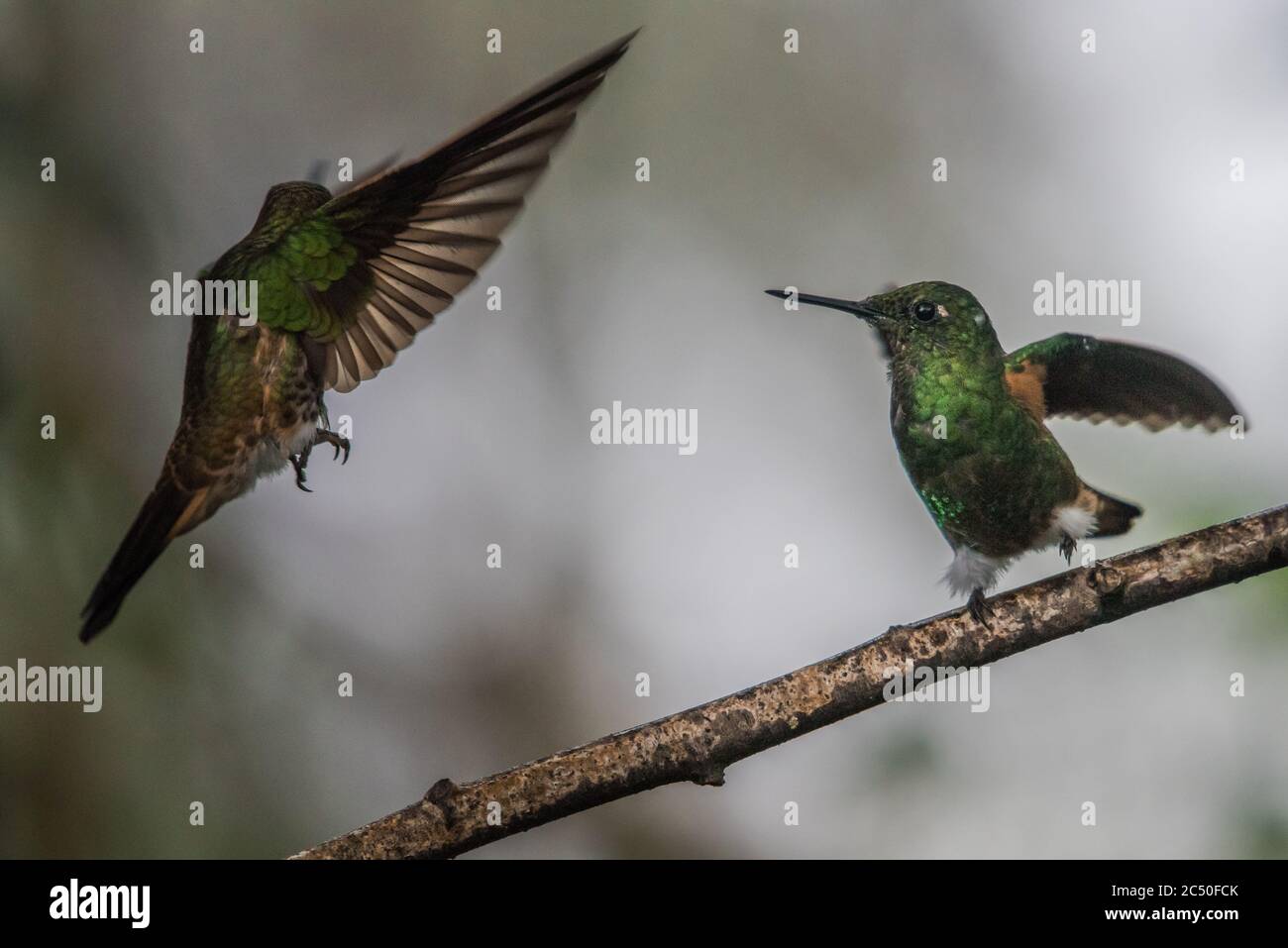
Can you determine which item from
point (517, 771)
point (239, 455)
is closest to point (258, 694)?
point (239, 455)

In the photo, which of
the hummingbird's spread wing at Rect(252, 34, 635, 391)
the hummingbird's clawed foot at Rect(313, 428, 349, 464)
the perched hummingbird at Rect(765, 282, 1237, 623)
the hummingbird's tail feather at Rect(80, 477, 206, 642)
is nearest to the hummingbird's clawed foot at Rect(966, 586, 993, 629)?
the perched hummingbird at Rect(765, 282, 1237, 623)

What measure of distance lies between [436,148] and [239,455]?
137 centimetres

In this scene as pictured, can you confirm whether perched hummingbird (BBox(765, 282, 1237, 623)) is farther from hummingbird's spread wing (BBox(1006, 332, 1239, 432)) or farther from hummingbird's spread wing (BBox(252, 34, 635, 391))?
hummingbird's spread wing (BBox(252, 34, 635, 391))

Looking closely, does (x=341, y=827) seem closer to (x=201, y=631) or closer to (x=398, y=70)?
(x=201, y=631)

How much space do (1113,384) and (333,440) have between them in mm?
2952

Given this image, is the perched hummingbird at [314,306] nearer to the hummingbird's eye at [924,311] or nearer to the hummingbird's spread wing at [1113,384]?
the hummingbird's eye at [924,311]

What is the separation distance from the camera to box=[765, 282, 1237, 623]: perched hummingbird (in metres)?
4.45

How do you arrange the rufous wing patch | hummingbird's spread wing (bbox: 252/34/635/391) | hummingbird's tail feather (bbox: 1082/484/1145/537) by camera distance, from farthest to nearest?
hummingbird's tail feather (bbox: 1082/484/1145/537), the rufous wing patch, hummingbird's spread wing (bbox: 252/34/635/391)

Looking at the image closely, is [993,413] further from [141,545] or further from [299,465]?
[141,545]

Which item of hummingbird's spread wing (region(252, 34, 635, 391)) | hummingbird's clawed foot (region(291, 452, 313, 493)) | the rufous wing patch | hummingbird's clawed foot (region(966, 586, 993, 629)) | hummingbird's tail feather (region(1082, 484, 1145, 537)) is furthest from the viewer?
hummingbird's tail feather (region(1082, 484, 1145, 537))

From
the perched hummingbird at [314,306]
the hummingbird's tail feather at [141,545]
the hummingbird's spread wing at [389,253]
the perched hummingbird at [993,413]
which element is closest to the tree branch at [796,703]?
the perched hummingbird at [993,413]

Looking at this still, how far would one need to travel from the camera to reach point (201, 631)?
805 cm

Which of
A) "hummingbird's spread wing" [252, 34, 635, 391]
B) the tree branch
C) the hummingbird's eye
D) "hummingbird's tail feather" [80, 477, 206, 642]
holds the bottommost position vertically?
the tree branch

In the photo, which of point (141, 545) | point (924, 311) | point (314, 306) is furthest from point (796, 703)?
point (314, 306)
